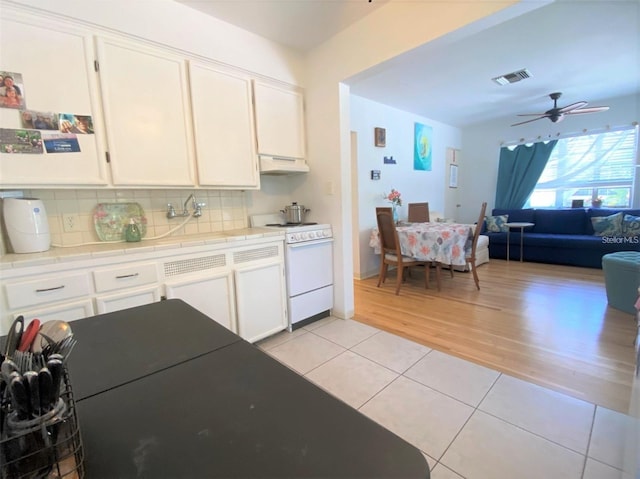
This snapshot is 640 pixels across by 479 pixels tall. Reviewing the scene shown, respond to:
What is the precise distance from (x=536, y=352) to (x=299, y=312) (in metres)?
1.87

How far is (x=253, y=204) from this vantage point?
287cm

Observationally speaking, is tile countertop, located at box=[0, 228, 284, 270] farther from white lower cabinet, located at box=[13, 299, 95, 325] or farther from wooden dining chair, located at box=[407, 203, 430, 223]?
wooden dining chair, located at box=[407, 203, 430, 223]

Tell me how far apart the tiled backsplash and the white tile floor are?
4.03ft

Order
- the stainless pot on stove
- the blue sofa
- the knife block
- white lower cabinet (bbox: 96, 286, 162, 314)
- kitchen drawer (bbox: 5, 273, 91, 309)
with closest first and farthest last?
the knife block < kitchen drawer (bbox: 5, 273, 91, 309) < white lower cabinet (bbox: 96, 286, 162, 314) < the stainless pot on stove < the blue sofa

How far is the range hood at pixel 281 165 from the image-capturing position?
2543mm

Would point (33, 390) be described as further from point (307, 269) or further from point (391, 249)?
point (391, 249)

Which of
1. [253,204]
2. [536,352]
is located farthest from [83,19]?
[536,352]

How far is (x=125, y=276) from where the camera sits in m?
1.70

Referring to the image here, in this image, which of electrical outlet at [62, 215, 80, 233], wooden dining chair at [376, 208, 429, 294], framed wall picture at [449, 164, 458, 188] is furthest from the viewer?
framed wall picture at [449, 164, 458, 188]

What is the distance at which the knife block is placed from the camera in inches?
13.8

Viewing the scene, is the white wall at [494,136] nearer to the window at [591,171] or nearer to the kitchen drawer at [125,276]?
the window at [591,171]

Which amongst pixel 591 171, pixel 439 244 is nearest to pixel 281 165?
pixel 439 244
